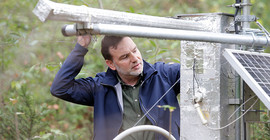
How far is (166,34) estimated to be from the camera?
2096 mm

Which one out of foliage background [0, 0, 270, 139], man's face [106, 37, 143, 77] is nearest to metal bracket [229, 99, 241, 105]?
man's face [106, 37, 143, 77]

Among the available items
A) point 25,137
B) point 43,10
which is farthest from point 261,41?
point 25,137

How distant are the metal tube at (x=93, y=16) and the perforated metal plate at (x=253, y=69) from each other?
31cm

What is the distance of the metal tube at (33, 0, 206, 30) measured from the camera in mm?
1931

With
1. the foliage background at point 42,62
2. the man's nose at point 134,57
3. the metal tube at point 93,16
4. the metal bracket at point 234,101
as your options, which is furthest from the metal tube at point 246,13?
the foliage background at point 42,62

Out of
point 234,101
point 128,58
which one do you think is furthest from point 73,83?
point 234,101

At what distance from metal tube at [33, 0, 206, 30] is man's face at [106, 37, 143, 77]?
0.87m

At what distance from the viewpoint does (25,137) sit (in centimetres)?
462

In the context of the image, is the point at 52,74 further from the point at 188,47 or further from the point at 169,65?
the point at 188,47

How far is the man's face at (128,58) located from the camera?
326 centimetres

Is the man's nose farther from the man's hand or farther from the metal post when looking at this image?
the metal post

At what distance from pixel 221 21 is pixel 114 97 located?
1237 mm

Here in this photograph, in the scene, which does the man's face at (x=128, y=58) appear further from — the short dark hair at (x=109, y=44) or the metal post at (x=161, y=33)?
the metal post at (x=161, y=33)

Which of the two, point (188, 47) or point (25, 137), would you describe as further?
point (25, 137)
